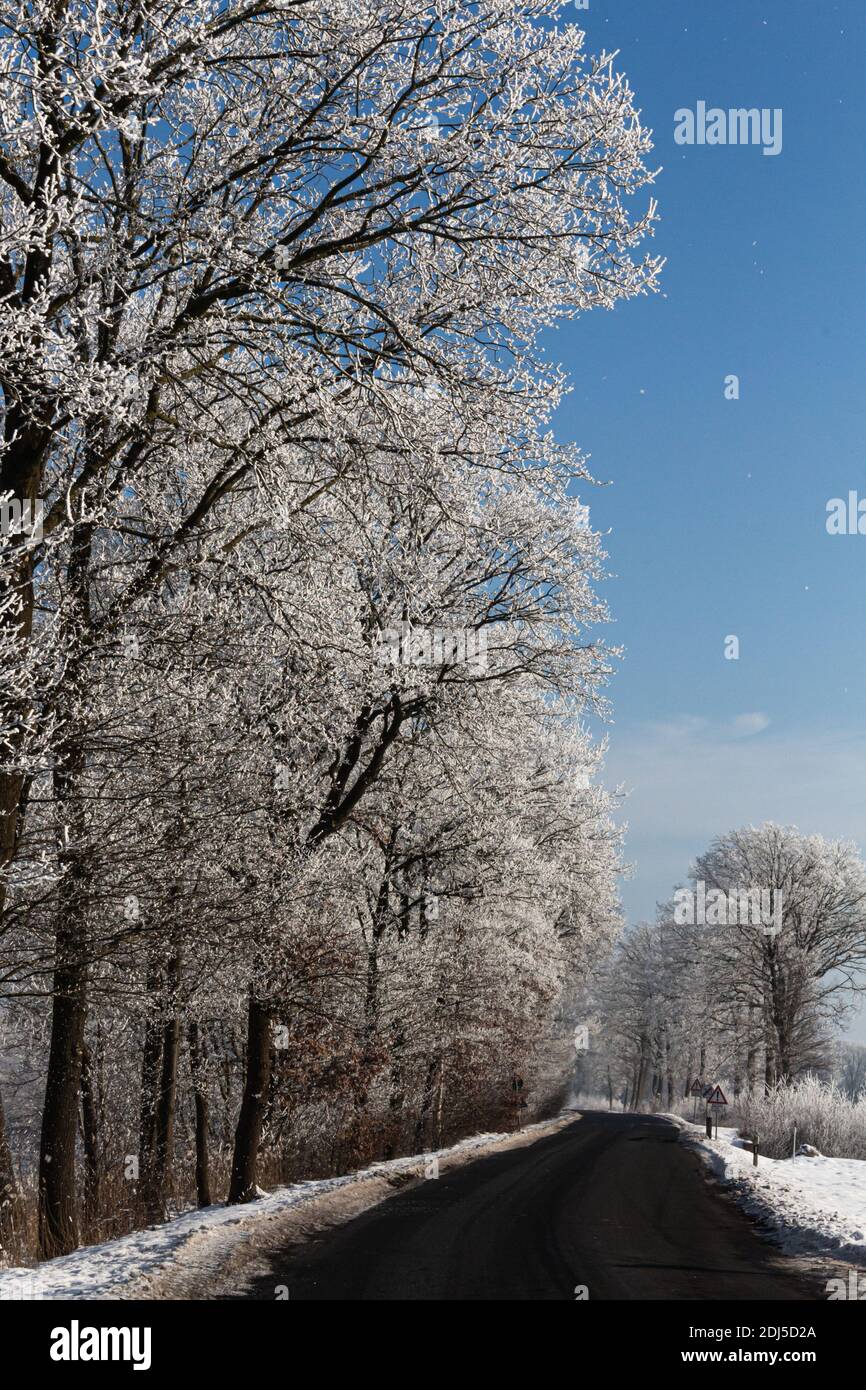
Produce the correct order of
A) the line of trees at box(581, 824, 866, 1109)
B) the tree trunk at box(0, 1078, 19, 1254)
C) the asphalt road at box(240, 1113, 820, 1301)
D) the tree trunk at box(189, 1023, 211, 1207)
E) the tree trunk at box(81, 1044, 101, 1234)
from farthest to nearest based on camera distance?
the line of trees at box(581, 824, 866, 1109) → the tree trunk at box(81, 1044, 101, 1234) → the tree trunk at box(189, 1023, 211, 1207) → the tree trunk at box(0, 1078, 19, 1254) → the asphalt road at box(240, 1113, 820, 1301)

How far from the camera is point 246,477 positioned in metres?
11.1

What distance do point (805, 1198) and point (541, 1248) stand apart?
22.0ft

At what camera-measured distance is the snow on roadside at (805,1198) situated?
39.3 ft

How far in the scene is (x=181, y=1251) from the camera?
9.30 metres

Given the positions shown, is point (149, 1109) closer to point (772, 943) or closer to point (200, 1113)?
point (200, 1113)

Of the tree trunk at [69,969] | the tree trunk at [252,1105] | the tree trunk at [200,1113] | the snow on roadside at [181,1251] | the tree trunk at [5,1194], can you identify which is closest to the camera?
the snow on roadside at [181,1251]

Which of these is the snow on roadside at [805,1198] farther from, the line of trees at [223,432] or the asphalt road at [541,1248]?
the line of trees at [223,432]

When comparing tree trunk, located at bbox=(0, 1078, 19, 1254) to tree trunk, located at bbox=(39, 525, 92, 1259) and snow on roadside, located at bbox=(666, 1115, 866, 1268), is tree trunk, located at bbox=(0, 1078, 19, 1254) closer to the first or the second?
tree trunk, located at bbox=(39, 525, 92, 1259)

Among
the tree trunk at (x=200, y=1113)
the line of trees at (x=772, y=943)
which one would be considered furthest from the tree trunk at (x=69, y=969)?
the line of trees at (x=772, y=943)

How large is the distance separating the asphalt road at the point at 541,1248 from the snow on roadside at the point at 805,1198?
0.40 metres

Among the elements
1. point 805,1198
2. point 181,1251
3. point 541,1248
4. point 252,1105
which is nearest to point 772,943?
point 805,1198

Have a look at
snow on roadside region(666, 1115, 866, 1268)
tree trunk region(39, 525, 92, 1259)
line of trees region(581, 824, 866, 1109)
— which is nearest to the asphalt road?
snow on roadside region(666, 1115, 866, 1268)

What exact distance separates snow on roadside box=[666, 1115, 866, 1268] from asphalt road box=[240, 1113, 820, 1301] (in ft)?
1.30

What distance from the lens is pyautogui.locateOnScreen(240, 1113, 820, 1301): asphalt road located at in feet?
28.9
